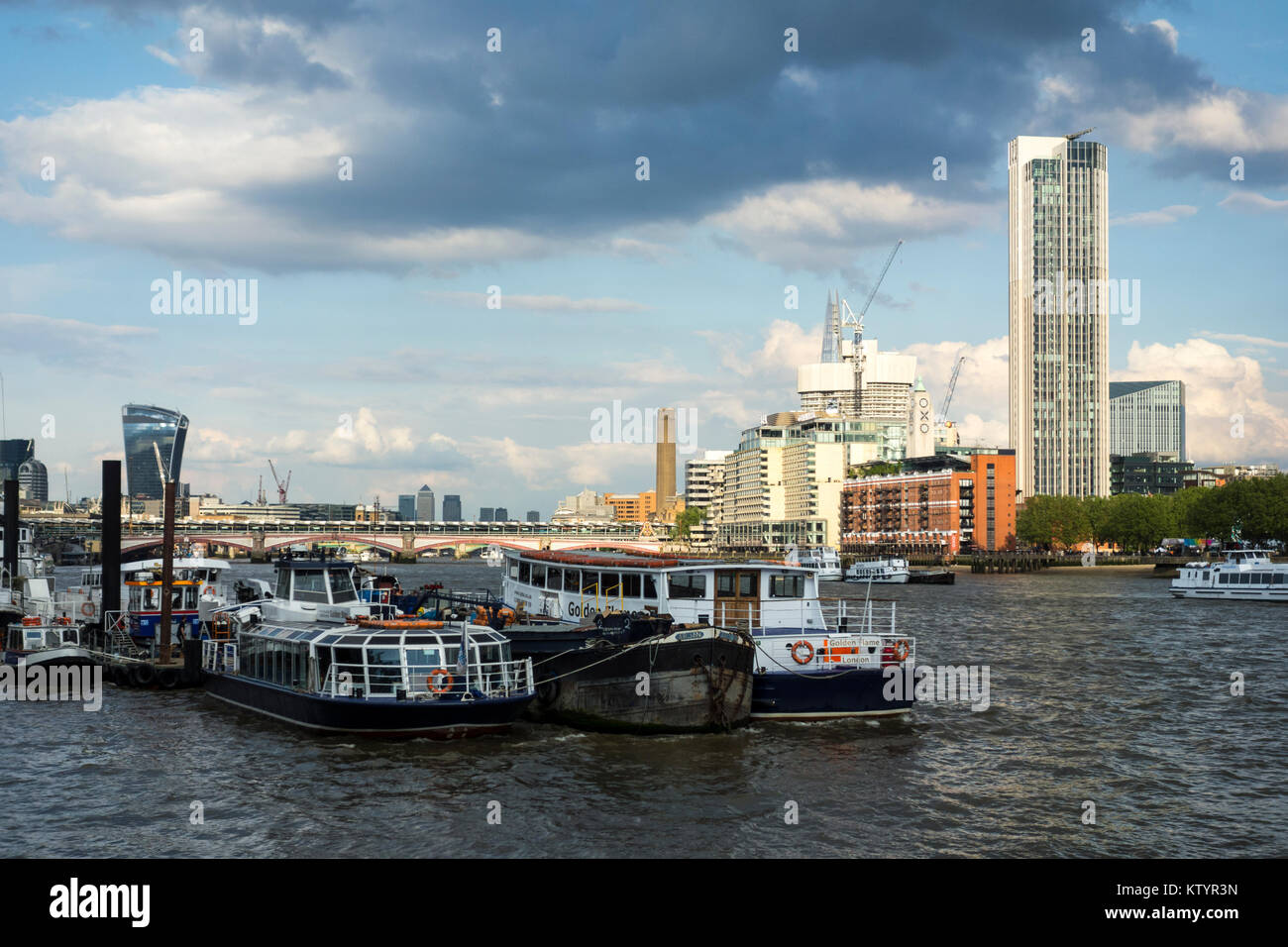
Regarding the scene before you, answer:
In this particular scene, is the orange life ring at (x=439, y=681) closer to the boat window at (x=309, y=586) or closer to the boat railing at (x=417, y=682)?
the boat railing at (x=417, y=682)

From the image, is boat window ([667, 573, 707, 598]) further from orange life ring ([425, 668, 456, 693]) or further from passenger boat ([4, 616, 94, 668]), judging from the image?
passenger boat ([4, 616, 94, 668])

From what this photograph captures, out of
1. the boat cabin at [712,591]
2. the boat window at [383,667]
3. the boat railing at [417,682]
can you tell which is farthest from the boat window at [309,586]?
the boat window at [383,667]

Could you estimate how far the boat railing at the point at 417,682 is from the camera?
32.4m

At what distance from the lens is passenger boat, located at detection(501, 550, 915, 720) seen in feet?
117

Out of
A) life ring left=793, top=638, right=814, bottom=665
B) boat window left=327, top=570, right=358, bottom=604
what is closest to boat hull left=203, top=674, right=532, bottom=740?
life ring left=793, top=638, right=814, bottom=665

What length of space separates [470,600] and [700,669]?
52.9 feet

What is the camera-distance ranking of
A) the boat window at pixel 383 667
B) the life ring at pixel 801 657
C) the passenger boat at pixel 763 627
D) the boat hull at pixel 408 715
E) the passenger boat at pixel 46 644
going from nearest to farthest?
the boat hull at pixel 408 715 → the boat window at pixel 383 667 → the passenger boat at pixel 763 627 → the life ring at pixel 801 657 → the passenger boat at pixel 46 644

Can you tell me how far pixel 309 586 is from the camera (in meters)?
46.3

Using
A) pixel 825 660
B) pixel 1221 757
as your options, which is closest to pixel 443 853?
pixel 825 660

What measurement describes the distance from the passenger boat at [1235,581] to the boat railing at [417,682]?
93.1 meters

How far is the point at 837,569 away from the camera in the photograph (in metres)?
182

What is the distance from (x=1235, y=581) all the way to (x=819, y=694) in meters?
88.7

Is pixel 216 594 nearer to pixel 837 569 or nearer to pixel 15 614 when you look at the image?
pixel 15 614

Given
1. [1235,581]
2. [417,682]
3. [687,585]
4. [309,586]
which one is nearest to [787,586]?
[687,585]
